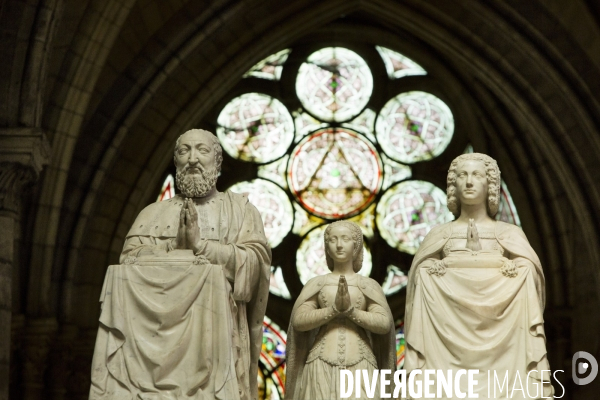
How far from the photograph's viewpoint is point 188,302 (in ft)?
40.8

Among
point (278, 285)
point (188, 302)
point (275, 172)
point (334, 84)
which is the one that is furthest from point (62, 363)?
point (188, 302)

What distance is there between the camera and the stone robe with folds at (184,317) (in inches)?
482

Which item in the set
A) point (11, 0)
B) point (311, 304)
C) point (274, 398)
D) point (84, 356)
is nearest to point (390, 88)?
point (274, 398)

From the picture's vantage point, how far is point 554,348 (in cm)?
2156

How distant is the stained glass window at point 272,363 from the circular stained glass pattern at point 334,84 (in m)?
3.15

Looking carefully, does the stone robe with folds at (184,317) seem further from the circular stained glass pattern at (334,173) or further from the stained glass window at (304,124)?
the stained glass window at (304,124)

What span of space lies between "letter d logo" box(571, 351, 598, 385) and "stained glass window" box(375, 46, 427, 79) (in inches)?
195

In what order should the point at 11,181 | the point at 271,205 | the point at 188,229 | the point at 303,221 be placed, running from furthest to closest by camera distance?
the point at 271,205 → the point at 303,221 → the point at 11,181 → the point at 188,229

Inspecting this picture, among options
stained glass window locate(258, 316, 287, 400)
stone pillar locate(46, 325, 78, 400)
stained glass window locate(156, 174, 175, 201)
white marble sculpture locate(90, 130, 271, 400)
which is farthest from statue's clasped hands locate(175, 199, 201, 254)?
stained glass window locate(156, 174, 175, 201)

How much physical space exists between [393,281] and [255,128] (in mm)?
2858

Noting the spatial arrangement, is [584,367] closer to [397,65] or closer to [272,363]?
[272,363]

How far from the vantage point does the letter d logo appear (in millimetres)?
20844

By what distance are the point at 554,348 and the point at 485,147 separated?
9.81ft

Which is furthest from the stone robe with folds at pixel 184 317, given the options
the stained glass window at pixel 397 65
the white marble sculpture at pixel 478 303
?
the stained glass window at pixel 397 65
